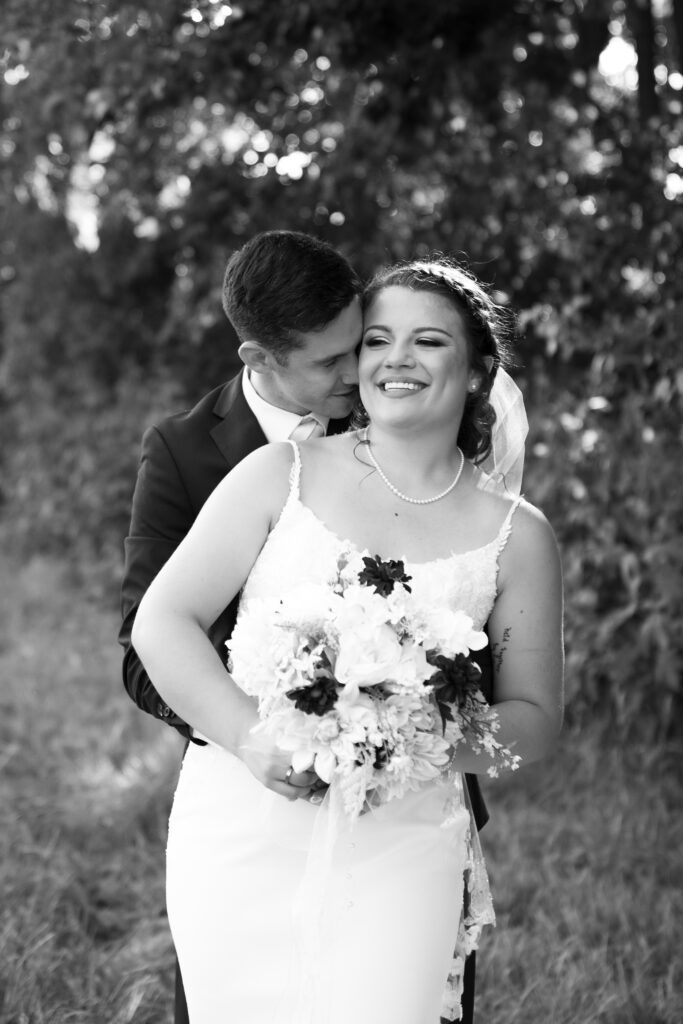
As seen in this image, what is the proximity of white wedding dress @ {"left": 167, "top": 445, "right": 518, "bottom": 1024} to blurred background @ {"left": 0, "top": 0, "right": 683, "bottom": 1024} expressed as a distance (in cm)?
104

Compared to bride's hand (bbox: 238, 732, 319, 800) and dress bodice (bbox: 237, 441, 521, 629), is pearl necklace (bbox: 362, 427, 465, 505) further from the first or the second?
bride's hand (bbox: 238, 732, 319, 800)

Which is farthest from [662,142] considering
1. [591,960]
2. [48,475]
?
[48,475]

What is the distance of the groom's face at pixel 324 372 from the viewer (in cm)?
272

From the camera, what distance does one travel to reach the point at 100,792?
5141 mm

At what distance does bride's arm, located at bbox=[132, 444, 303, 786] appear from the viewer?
7.63ft

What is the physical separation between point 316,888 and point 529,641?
2.39ft

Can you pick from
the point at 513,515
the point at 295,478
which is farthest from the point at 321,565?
the point at 513,515

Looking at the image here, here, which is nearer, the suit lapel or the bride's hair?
the bride's hair

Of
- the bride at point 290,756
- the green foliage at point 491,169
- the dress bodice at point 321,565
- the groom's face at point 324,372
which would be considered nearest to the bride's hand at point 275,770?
the bride at point 290,756

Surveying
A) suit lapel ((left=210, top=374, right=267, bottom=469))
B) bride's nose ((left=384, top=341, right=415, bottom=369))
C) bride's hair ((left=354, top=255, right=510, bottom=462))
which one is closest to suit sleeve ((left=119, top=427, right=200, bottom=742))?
suit lapel ((left=210, top=374, right=267, bottom=469))

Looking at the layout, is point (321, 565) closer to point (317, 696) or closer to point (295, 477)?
point (295, 477)

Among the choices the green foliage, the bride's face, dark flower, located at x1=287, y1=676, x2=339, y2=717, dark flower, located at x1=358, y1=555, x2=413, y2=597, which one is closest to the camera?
dark flower, located at x1=287, y1=676, x2=339, y2=717

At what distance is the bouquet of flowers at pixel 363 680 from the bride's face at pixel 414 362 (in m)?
0.56

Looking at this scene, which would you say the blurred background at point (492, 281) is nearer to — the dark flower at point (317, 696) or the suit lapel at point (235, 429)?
the suit lapel at point (235, 429)
